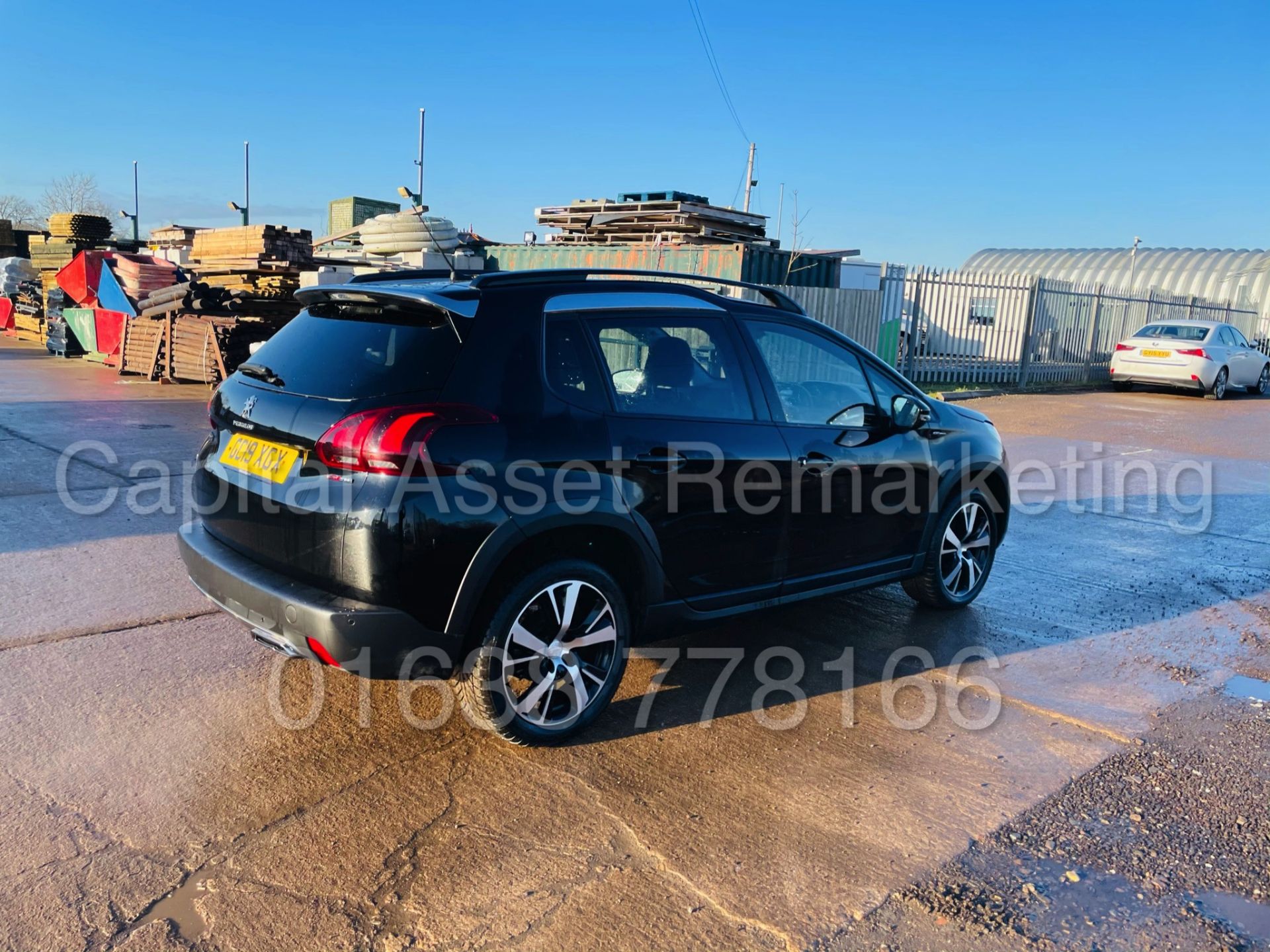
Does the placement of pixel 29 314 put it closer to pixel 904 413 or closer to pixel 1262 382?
pixel 904 413

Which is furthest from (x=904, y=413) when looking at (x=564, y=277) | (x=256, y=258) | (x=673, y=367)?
(x=256, y=258)

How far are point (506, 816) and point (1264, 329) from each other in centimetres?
3919

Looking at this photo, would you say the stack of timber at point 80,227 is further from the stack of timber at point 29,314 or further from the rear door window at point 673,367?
the rear door window at point 673,367

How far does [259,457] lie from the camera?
364cm

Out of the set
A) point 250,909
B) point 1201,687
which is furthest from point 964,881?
point 1201,687

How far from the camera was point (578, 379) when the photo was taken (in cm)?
375

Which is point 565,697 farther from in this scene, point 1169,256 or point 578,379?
point 1169,256

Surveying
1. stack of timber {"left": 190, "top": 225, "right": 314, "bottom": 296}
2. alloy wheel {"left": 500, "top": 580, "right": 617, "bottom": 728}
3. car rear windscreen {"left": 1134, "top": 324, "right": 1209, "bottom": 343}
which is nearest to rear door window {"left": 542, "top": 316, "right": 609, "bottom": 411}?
alloy wheel {"left": 500, "top": 580, "right": 617, "bottom": 728}

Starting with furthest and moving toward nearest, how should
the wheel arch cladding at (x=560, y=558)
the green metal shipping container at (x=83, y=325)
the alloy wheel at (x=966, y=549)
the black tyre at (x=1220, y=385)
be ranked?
the black tyre at (x=1220, y=385), the green metal shipping container at (x=83, y=325), the alloy wheel at (x=966, y=549), the wheel arch cladding at (x=560, y=558)

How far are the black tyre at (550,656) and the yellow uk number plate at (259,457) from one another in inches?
35.6

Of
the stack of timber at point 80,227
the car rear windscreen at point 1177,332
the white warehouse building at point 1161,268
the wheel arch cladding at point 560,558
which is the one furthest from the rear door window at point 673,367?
the white warehouse building at point 1161,268

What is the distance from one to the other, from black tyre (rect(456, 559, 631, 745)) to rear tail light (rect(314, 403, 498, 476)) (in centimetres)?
64

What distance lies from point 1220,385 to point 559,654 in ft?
67.1

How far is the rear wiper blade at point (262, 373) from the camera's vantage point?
379 centimetres
